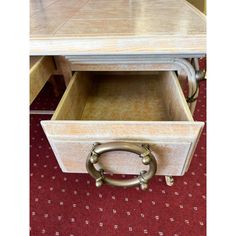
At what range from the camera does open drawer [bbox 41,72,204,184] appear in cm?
42

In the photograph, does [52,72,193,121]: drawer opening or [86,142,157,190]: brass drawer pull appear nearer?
[86,142,157,190]: brass drawer pull

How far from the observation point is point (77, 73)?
0.63 meters

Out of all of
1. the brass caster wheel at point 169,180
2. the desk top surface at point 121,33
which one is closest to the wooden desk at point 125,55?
the desk top surface at point 121,33

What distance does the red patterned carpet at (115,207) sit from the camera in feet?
2.11

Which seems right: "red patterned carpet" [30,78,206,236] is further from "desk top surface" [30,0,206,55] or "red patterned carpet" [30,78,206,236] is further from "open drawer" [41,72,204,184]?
"desk top surface" [30,0,206,55]

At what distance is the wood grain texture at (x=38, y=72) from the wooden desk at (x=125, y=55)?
36 millimetres

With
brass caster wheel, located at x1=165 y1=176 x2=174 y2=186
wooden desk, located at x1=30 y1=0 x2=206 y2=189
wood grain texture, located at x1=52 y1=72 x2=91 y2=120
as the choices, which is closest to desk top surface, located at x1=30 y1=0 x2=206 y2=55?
wooden desk, located at x1=30 y1=0 x2=206 y2=189

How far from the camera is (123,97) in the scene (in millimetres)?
761

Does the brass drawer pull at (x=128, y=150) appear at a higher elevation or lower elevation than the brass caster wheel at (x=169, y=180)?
higher

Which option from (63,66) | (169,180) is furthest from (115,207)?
(63,66)

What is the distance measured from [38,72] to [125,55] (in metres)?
0.21

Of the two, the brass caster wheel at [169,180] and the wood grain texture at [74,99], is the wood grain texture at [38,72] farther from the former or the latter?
the brass caster wheel at [169,180]

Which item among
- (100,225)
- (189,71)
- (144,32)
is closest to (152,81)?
(189,71)
